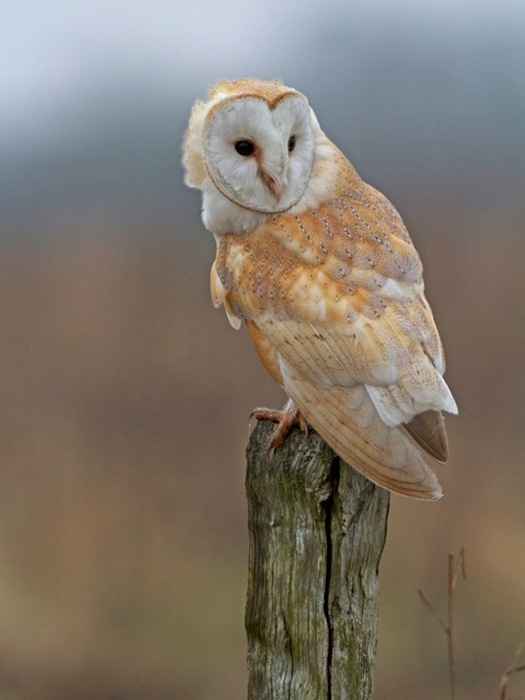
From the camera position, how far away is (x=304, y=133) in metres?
1.82

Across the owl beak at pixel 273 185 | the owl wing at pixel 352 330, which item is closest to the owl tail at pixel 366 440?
the owl wing at pixel 352 330

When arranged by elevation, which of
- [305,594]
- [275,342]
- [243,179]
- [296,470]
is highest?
[243,179]

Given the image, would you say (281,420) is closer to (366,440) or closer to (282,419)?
(282,419)

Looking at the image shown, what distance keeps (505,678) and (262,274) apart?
976 mm

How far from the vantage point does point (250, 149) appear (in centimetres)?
175

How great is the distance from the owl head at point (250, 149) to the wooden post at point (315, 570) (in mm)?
549

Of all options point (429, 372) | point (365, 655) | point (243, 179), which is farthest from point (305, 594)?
point (243, 179)

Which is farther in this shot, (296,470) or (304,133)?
(304,133)

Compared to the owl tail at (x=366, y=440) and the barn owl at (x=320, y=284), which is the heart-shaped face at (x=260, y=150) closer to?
the barn owl at (x=320, y=284)

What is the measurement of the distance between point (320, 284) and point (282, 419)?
0.30 meters

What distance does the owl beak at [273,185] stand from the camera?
176 cm

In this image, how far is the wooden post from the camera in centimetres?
164

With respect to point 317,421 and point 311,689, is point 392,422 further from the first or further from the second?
point 311,689

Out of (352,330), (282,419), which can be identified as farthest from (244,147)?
(282,419)
